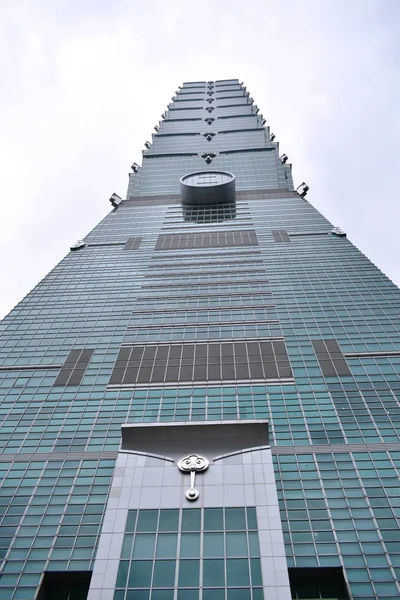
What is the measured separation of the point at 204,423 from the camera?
27578mm

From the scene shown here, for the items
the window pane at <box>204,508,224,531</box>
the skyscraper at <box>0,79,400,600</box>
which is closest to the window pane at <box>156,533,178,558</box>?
the skyscraper at <box>0,79,400,600</box>

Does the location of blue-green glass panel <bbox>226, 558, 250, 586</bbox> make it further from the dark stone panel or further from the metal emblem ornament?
the dark stone panel

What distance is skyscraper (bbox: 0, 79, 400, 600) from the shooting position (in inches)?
891

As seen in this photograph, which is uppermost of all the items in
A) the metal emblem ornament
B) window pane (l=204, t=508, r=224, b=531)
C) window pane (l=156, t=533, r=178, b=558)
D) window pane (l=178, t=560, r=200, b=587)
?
the metal emblem ornament

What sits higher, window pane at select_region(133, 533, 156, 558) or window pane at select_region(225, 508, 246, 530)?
window pane at select_region(225, 508, 246, 530)

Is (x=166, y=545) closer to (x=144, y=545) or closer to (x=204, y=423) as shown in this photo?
(x=144, y=545)

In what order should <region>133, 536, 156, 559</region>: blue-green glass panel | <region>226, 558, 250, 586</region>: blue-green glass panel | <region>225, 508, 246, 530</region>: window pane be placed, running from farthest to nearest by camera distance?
<region>225, 508, 246, 530</region>: window pane
<region>133, 536, 156, 559</region>: blue-green glass panel
<region>226, 558, 250, 586</region>: blue-green glass panel

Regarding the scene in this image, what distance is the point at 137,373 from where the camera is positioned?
129 feet

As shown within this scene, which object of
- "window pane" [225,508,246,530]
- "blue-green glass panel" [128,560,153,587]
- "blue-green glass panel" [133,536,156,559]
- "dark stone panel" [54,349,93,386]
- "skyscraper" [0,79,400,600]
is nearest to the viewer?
"blue-green glass panel" [128,560,153,587]

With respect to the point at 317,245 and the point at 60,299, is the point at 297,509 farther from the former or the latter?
the point at 317,245

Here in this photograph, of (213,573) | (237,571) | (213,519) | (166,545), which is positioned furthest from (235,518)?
(166,545)

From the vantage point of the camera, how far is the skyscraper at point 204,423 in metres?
22.6

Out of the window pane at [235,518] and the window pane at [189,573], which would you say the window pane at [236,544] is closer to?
the window pane at [235,518]

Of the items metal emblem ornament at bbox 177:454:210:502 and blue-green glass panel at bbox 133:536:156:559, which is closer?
blue-green glass panel at bbox 133:536:156:559
